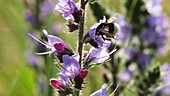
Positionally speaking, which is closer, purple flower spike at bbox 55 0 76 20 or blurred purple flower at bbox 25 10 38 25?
purple flower spike at bbox 55 0 76 20

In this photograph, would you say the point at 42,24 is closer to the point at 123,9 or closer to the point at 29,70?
the point at 29,70

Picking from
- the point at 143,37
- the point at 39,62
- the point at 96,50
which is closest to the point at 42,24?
the point at 39,62

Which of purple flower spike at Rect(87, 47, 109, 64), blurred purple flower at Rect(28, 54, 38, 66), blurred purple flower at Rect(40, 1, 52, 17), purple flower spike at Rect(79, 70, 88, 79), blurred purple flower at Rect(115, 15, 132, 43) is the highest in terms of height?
blurred purple flower at Rect(40, 1, 52, 17)

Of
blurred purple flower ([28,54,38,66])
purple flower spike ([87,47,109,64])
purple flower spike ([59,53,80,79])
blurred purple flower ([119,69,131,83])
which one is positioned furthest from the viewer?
blurred purple flower ([28,54,38,66])

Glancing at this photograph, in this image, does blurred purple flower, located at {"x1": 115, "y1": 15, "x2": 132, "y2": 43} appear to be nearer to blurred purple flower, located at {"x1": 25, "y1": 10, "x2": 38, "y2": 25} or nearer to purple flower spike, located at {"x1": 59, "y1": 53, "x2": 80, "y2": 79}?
blurred purple flower, located at {"x1": 25, "y1": 10, "x2": 38, "y2": 25}

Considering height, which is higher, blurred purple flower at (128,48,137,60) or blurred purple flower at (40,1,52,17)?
blurred purple flower at (40,1,52,17)

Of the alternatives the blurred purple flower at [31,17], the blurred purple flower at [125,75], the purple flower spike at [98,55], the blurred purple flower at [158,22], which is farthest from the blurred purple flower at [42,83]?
the purple flower spike at [98,55]

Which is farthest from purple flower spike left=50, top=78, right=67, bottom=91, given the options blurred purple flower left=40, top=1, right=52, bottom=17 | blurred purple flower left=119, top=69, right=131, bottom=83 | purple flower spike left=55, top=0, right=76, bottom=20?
blurred purple flower left=40, top=1, right=52, bottom=17
